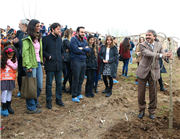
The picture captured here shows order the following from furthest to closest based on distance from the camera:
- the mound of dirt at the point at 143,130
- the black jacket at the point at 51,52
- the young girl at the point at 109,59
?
1. the young girl at the point at 109,59
2. the black jacket at the point at 51,52
3. the mound of dirt at the point at 143,130

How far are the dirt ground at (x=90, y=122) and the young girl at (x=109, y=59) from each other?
0.86m

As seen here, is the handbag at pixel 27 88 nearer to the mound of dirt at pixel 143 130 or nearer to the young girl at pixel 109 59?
the mound of dirt at pixel 143 130

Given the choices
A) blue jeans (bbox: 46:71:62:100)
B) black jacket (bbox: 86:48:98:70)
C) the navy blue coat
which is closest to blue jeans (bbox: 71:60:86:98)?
the navy blue coat

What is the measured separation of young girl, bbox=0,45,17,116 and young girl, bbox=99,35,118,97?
2.76m

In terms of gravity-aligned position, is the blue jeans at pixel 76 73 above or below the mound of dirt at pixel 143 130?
above

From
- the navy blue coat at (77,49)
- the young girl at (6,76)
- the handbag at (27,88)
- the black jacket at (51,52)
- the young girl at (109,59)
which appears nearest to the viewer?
the handbag at (27,88)

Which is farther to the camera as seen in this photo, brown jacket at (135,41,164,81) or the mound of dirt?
brown jacket at (135,41,164,81)

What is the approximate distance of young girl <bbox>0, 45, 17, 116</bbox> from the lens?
3406 millimetres

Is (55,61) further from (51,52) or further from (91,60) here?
(91,60)

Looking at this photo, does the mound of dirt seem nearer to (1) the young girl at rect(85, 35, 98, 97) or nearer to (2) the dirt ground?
(2) the dirt ground

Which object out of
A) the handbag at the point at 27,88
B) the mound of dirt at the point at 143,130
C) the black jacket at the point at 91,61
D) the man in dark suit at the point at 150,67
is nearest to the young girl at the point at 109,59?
the black jacket at the point at 91,61

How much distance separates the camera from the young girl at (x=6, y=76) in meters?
3.41

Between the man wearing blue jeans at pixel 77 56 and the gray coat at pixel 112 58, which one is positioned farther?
the gray coat at pixel 112 58

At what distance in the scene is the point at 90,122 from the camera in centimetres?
340
